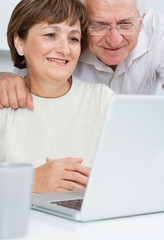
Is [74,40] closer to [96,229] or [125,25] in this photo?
[125,25]

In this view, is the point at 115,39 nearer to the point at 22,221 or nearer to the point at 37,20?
the point at 37,20

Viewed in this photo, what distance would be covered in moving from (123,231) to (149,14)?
156 centimetres

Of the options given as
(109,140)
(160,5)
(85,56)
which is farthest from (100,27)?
(160,5)

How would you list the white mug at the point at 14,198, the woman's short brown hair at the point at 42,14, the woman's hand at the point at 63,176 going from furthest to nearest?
the woman's short brown hair at the point at 42,14 < the woman's hand at the point at 63,176 < the white mug at the point at 14,198

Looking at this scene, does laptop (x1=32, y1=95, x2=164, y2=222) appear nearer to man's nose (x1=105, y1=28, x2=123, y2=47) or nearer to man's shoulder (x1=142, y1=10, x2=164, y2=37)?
man's nose (x1=105, y1=28, x2=123, y2=47)

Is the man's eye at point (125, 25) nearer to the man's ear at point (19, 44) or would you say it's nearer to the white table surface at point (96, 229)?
the man's ear at point (19, 44)

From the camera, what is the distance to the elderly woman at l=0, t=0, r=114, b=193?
5.07 ft

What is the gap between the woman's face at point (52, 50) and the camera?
1.54 meters

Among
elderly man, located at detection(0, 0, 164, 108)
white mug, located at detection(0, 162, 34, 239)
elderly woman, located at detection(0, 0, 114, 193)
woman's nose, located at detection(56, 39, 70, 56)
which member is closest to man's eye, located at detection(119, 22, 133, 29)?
elderly man, located at detection(0, 0, 164, 108)

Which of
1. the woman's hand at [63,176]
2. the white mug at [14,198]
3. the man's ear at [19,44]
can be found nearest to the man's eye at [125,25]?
the man's ear at [19,44]

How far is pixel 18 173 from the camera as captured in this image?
61 centimetres

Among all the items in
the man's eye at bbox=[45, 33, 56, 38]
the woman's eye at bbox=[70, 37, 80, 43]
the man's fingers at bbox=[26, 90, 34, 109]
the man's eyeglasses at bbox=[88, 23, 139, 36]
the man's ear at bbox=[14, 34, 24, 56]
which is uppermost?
the man's eyeglasses at bbox=[88, 23, 139, 36]

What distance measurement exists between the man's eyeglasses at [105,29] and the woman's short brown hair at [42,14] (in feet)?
0.39

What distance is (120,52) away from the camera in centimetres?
181
